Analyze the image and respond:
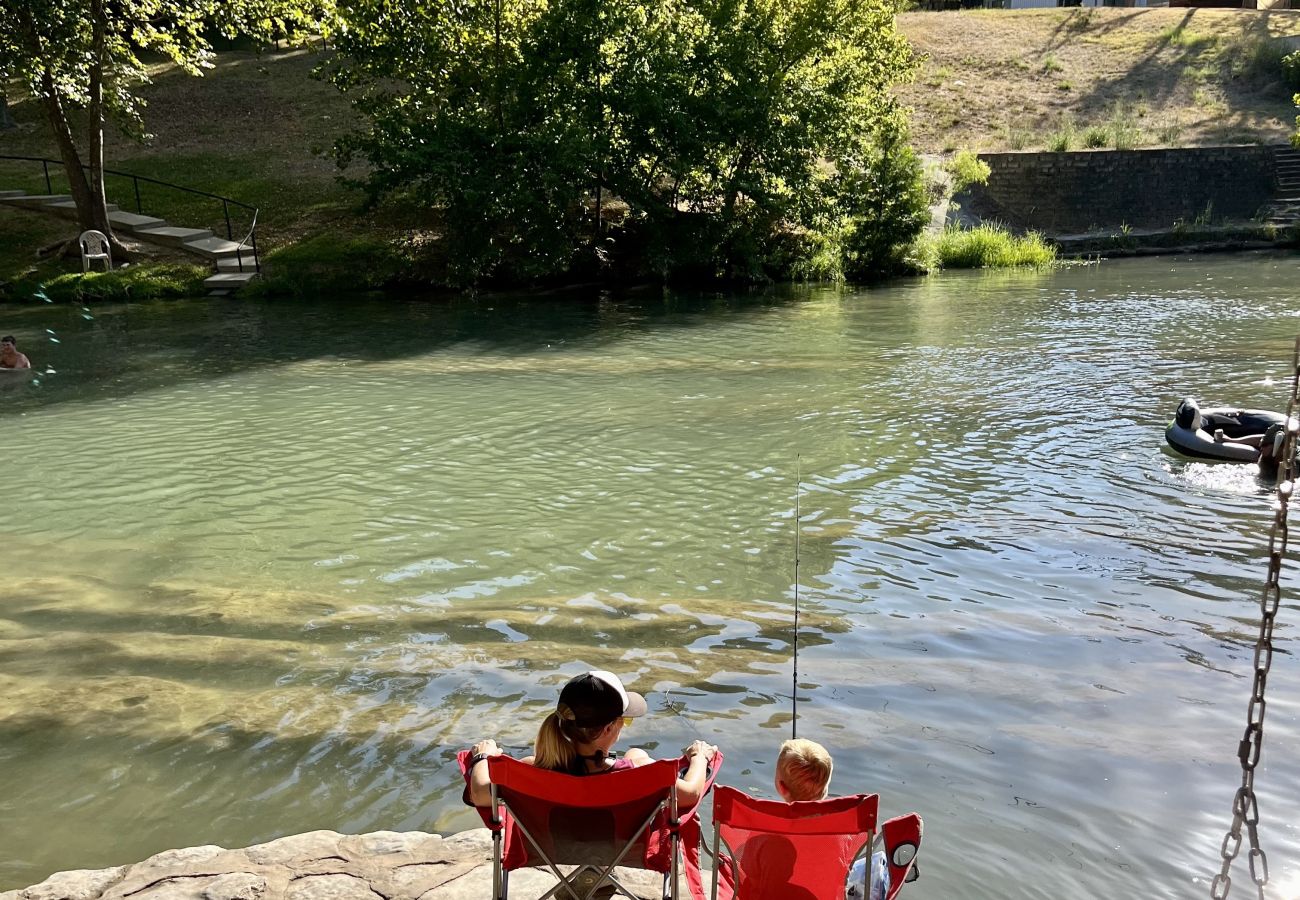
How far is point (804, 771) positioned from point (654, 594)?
4.54 metres

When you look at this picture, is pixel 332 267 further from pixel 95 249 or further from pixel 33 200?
pixel 33 200

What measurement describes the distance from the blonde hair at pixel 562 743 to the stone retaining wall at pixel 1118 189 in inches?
1374

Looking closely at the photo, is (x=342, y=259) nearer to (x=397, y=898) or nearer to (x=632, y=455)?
(x=632, y=455)

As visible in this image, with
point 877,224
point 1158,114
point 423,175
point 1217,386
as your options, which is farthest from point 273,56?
point 1217,386

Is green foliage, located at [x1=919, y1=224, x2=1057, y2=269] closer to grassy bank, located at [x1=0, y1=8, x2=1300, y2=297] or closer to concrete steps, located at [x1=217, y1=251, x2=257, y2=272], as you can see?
grassy bank, located at [x1=0, y1=8, x2=1300, y2=297]

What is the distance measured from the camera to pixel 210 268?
26125 mm

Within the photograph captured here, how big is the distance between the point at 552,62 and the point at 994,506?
18554mm

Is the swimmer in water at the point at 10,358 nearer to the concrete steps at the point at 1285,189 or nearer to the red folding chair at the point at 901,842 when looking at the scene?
the red folding chair at the point at 901,842

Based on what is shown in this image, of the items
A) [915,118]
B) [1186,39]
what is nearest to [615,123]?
[915,118]

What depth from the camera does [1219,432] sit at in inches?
449

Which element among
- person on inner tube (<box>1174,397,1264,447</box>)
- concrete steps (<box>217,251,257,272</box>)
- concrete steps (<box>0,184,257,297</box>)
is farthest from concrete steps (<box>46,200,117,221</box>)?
person on inner tube (<box>1174,397,1264,447</box>)

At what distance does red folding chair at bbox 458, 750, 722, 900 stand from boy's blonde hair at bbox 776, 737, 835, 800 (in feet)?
1.09

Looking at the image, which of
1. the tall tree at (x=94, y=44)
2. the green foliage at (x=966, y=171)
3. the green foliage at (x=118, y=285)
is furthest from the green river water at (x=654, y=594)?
the green foliage at (x=966, y=171)

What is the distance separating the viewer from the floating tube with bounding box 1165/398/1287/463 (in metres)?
11.2
